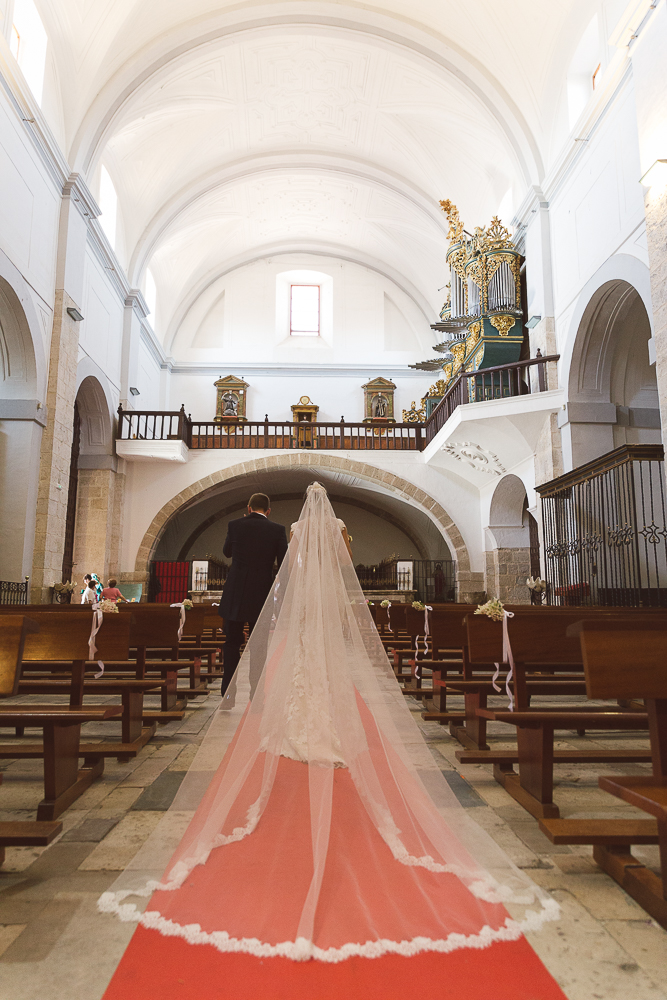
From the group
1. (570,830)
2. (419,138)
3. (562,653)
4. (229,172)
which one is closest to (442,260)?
(419,138)

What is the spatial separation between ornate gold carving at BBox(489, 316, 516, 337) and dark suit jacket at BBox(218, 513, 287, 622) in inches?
320

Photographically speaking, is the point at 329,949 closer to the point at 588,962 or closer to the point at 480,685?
the point at 588,962

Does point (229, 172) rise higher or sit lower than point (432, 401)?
higher

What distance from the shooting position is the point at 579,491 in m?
8.89

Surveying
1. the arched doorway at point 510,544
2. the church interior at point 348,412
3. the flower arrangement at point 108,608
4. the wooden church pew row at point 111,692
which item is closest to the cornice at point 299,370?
the church interior at point 348,412

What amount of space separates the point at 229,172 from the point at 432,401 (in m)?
6.96

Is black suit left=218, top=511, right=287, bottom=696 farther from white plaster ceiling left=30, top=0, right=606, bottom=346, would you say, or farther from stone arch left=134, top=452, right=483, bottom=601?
stone arch left=134, top=452, right=483, bottom=601

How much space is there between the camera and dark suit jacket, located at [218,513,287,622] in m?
4.38

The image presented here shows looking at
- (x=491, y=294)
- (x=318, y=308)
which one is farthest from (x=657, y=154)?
(x=318, y=308)

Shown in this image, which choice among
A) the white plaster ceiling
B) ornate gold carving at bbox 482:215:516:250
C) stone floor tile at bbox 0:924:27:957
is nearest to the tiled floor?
stone floor tile at bbox 0:924:27:957

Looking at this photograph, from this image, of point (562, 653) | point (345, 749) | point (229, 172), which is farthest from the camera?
point (229, 172)

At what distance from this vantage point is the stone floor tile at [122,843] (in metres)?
2.26

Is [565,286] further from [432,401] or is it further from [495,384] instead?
[432,401]

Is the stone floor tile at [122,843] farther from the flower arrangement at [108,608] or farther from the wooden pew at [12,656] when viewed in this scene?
the flower arrangement at [108,608]
